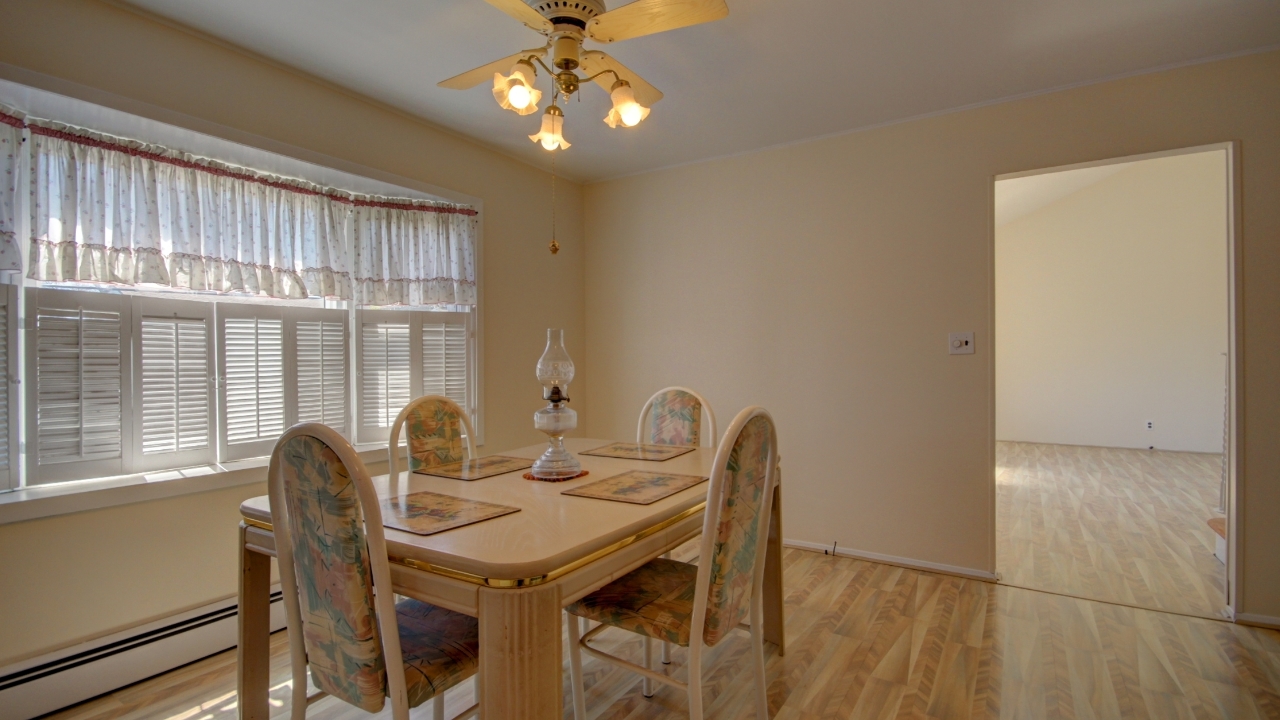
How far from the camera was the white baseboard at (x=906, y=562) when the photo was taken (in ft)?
9.41

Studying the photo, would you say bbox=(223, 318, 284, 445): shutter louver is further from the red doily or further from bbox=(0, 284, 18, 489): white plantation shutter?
the red doily

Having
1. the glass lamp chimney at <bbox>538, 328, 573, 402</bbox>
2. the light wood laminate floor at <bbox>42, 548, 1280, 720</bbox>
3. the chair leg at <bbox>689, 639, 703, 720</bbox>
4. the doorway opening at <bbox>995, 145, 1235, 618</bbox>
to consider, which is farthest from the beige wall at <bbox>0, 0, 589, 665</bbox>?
the doorway opening at <bbox>995, 145, 1235, 618</bbox>

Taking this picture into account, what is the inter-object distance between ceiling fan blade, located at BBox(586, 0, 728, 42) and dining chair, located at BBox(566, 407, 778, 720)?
1.04 meters

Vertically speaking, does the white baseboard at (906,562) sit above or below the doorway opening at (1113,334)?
below

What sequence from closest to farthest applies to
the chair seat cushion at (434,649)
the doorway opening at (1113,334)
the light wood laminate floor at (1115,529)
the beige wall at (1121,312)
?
the chair seat cushion at (434,649)
the light wood laminate floor at (1115,529)
the doorway opening at (1113,334)
the beige wall at (1121,312)

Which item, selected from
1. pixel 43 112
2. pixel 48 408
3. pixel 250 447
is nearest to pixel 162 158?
pixel 43 112

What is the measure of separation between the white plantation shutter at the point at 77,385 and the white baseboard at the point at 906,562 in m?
2.92

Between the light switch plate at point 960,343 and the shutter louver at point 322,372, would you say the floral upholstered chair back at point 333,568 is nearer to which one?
the shutter louver at point 322,372

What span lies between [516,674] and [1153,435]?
7.99 m

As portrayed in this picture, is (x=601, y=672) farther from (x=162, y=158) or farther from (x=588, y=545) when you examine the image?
(x=162, y=158)

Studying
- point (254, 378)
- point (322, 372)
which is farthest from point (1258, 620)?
point (254, 378)

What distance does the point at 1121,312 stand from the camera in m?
6.62

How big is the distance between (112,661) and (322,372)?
1250 mm

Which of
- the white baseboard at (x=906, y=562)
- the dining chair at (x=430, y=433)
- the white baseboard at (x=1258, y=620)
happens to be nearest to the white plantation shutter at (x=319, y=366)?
the dining chair at (x=430, y=433)
